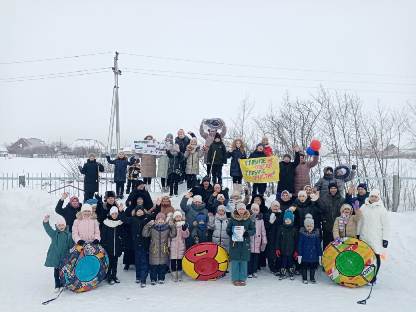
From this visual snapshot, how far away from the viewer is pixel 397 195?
13297mm

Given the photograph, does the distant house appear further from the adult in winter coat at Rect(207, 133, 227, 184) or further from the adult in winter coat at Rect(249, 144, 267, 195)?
the adult in winter coat at Rect(249, 144, 267, 195)

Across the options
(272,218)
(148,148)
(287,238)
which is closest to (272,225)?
(272,218)

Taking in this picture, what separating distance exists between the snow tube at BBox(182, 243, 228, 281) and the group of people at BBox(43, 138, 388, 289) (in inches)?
8.0

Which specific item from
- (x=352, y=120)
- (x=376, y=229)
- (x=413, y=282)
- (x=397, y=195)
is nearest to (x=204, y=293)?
(x=376, y=229)

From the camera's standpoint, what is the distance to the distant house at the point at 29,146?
60.2 meters

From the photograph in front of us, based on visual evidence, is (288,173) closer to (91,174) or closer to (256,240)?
(256,240)

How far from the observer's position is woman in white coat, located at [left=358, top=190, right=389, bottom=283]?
311 inches

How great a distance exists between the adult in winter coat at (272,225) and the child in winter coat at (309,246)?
1.70ft

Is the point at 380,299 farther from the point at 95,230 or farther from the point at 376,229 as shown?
the point at 95,230

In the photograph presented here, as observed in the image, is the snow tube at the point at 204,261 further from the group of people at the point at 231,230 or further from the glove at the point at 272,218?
the glove at the point at 272,218

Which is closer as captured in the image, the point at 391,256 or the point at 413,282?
the point at 413,282

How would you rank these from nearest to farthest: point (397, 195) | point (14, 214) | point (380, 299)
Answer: point (380, 299) → point (14, 214) → point (397, 195)

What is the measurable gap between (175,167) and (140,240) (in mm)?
4294

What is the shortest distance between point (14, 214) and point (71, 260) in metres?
5.40
